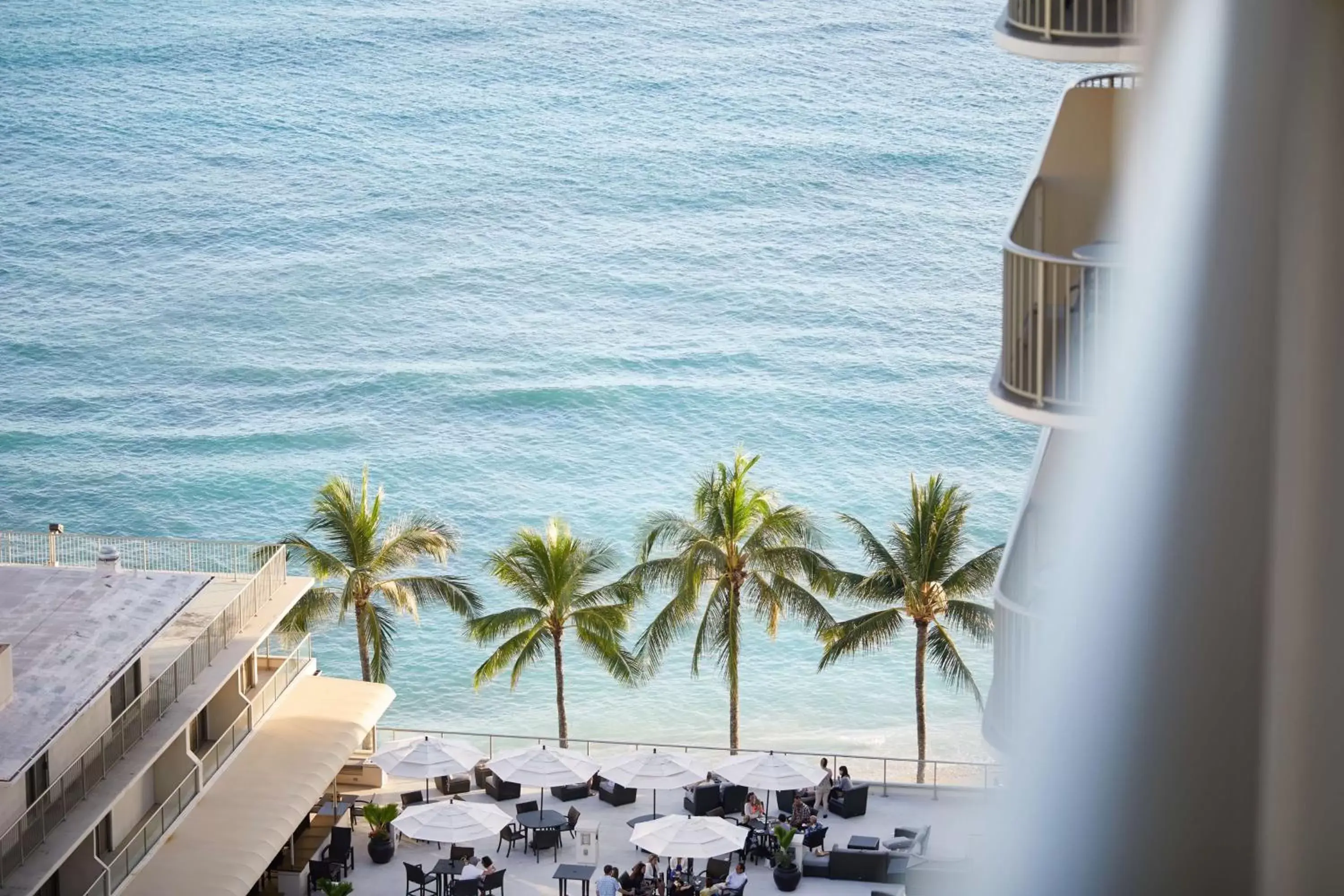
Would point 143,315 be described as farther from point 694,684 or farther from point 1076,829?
point 1076,829

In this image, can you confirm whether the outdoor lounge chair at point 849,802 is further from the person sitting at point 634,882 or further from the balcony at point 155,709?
the balcony at point 155,709

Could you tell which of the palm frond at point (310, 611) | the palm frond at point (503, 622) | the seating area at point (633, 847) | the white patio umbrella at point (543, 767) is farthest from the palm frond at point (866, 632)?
the palm frond at point (310, 611)

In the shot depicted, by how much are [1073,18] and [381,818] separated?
74.2 feet

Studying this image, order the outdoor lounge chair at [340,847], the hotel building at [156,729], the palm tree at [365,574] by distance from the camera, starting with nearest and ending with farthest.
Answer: the hotel building at [156,729]
the outdoor lounge chair at [340,847]
the palm tree at [365,574]

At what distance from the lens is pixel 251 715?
28266 mm

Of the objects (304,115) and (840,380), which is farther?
(304,115)

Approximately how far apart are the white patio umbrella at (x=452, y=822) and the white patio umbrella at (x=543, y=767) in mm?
1190

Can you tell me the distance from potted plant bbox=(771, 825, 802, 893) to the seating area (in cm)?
28

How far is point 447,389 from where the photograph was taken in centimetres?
8719

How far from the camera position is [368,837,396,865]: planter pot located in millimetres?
27922

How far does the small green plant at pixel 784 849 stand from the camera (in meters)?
26.9

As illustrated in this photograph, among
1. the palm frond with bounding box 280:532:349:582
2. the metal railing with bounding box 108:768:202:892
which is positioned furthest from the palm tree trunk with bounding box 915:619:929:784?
the metal railing with bounding box 108:768:202:892

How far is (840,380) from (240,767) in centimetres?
6060

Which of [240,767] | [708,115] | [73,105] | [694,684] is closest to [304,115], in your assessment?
[73,105]
